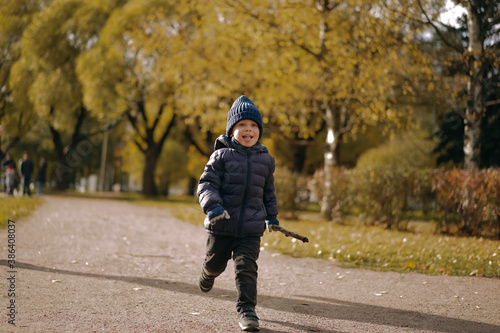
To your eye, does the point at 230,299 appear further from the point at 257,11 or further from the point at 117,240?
the point at 257,11

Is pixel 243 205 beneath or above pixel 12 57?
beneath

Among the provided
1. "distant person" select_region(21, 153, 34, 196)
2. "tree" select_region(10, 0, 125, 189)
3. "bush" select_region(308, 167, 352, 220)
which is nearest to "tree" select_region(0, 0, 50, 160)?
"tree" select_region(10, 0, 125, 189)

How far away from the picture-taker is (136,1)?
29.6 m

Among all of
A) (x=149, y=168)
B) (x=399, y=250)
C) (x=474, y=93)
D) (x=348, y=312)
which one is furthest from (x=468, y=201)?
(x=149, y=168)

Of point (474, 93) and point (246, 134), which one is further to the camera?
point (474, 93)

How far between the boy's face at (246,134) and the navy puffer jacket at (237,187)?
0.05 m

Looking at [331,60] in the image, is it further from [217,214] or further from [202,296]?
[217,214]

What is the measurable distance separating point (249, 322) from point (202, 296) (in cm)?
136

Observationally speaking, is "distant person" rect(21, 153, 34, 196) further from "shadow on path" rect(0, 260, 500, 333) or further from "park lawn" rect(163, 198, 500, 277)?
"shadow on path" rect(0, 260, 500, 333)

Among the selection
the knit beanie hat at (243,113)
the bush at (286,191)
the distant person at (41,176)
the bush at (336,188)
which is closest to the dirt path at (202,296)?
the knit beanie hat at (243,113)

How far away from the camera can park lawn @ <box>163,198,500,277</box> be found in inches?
310

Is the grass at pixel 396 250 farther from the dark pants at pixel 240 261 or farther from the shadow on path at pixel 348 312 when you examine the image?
the dark pants at pixel 240 261

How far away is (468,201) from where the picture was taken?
1201 cm

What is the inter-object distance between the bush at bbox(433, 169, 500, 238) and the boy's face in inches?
334
